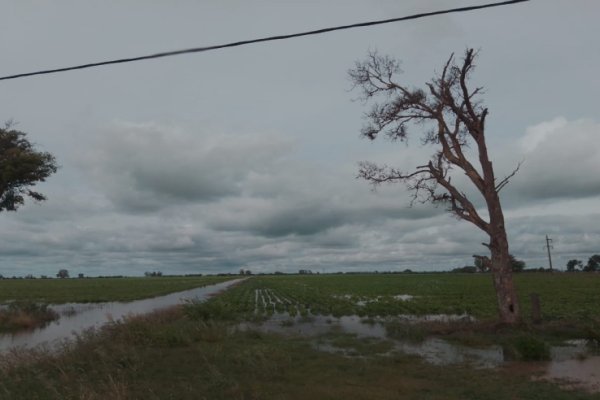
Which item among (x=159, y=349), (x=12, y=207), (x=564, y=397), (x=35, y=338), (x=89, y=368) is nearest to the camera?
(x=564, y=397)

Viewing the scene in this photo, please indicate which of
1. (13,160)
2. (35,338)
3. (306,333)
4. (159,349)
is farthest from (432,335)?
(13,160)

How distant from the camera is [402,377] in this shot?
36.1ft

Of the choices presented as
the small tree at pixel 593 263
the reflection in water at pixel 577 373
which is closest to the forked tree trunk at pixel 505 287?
the reflection in water at pixel 577 373

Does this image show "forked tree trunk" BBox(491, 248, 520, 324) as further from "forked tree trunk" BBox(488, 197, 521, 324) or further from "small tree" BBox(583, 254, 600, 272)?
"small tree" BBox(583, 254, 600, 272)

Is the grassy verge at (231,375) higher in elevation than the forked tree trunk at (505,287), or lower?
lower

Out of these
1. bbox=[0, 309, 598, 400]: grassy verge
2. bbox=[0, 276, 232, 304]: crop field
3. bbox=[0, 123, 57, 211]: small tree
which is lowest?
bbox=[0, 309, 598, 400]: grassy verge

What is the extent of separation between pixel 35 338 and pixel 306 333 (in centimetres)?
1100

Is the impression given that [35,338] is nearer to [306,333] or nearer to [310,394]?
[306,333]

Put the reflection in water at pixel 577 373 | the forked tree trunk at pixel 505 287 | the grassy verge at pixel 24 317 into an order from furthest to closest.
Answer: the grassy verge at pixel 24 317 → the forked tree trunk at pixel 505 287 → the reflection in water at pixel 577 373

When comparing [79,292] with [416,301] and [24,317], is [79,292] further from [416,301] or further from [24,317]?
[416,301]

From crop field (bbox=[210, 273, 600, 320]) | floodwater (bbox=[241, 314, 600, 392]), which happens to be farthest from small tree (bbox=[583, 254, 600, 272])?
floodwater (bbox=[241, 314, 600, 392])

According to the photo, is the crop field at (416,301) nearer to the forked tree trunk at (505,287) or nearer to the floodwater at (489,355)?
the forked tree trunk at (505,287)

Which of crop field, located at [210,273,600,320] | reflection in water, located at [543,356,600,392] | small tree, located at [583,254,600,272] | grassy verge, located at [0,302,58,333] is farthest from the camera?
small tree, located at [583,254,600,272]

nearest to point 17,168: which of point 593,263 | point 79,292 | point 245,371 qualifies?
point 245,371
